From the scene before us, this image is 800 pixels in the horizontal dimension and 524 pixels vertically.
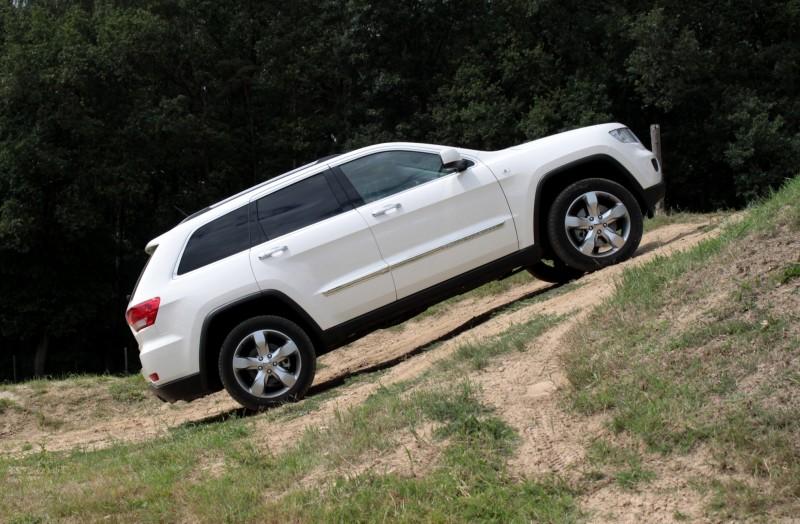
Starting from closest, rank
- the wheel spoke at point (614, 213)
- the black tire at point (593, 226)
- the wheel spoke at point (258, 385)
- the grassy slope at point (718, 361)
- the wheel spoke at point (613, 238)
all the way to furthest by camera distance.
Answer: the grassy slope at point (718, 361), the wheel spoke at point (258, 385), the black tire at point (593, 226), the wheel spoke at point (614, 213), the wheel spoke at point (613, 238)

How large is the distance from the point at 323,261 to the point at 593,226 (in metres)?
2.56

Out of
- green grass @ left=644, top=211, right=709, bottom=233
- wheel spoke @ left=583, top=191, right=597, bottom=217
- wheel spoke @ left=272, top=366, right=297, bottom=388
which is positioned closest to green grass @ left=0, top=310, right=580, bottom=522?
wheel spoke @ left=272, top=366, right=297, bottom=388

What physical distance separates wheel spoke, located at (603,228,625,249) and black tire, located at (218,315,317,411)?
295cm

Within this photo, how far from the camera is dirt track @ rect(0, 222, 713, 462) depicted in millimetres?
5684

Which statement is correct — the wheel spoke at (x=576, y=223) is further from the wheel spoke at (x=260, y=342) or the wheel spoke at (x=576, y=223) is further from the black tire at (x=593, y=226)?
the wheel spoke at (x=260, y=342)

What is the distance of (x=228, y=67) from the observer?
3759cm

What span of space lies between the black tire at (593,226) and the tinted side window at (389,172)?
3.67ft

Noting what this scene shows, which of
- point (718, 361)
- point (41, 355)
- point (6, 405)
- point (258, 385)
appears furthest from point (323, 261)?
point (41, 355)

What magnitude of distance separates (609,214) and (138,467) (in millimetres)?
4754

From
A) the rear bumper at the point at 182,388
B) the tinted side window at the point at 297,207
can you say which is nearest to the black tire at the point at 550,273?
the tinted side window at the point at 297,207

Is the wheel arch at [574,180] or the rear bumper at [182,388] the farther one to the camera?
the wheel arch at [574,180]

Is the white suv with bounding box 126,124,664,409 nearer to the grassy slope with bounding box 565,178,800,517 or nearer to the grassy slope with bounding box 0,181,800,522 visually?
the grassy slope with bounding box 0,181,800,522

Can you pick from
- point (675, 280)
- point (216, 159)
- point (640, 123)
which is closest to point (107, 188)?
point (216, 159)

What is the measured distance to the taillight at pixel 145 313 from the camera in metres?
8.36
